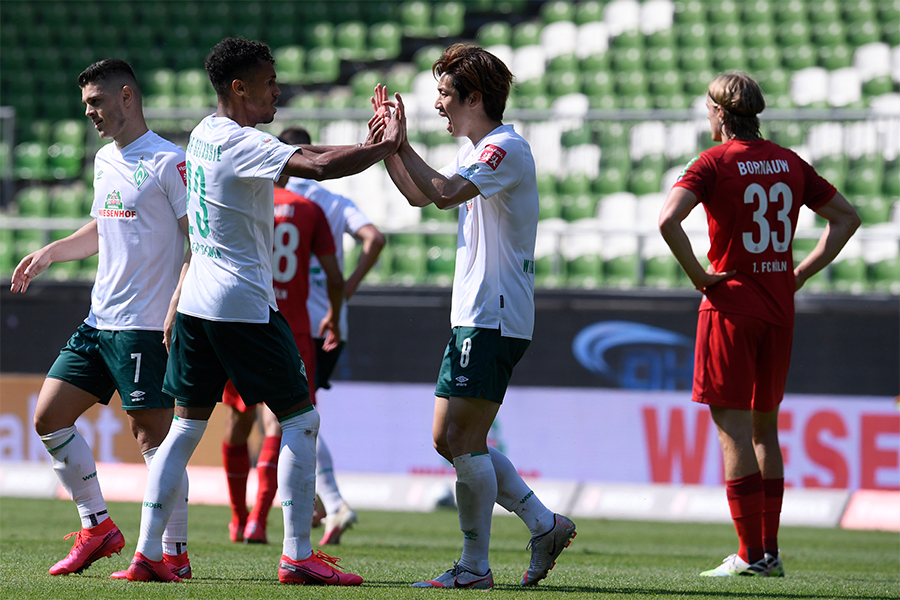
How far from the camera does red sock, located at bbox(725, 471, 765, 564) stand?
526 centimetres

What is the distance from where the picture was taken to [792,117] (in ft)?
40.3

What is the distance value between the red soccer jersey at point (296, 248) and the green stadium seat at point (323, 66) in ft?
35.0

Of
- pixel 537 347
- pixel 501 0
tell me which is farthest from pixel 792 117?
pixel 501 0

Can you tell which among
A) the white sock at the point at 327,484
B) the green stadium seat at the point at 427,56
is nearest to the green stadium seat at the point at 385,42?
the green stadium seat at the point at 427,56

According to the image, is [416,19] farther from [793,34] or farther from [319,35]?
[793,34]

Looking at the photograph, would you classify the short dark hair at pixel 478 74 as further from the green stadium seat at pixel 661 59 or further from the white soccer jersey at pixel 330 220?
the green stadium seat at pixel 661 59

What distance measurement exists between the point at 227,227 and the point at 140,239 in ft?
2.32

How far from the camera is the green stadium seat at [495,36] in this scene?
17.0 meters

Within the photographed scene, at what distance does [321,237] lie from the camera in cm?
684

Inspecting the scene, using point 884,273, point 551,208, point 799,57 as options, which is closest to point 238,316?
point 884,273

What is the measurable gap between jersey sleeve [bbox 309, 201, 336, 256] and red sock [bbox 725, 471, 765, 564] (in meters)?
2.88

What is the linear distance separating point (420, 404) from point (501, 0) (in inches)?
368

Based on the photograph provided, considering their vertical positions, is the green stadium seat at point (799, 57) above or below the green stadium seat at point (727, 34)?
below

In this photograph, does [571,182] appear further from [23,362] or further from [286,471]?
[286,471]
